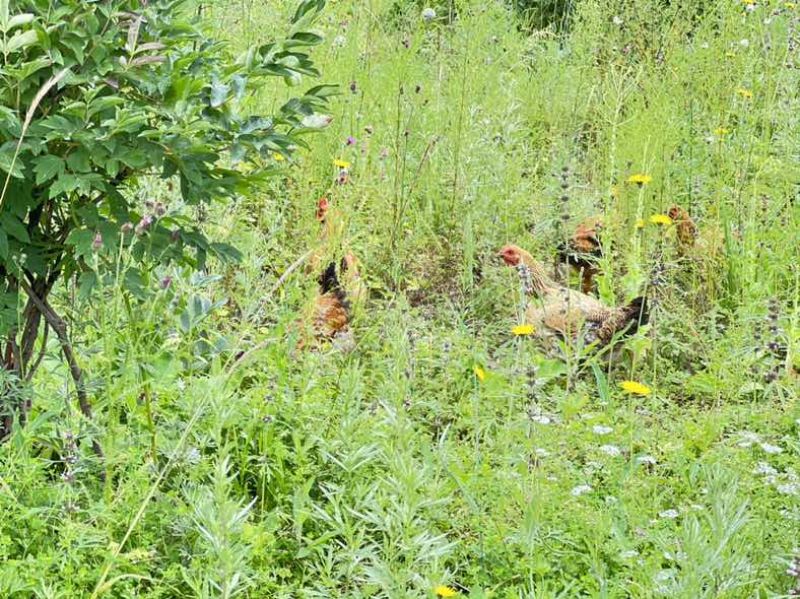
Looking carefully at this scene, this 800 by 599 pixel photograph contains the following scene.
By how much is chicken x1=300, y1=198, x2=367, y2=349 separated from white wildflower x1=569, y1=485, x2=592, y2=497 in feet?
3.69

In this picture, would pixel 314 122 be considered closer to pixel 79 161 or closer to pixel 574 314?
pixel 79 161

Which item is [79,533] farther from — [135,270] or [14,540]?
[135,270]

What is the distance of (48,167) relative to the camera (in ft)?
7.48

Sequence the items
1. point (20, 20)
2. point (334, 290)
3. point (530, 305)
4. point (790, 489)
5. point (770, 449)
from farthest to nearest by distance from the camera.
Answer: point (530, 305), point (334, 290), point (770, 449), point (790, 489), point (20, 20)

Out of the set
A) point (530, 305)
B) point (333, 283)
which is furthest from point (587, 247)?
point (333, 283)

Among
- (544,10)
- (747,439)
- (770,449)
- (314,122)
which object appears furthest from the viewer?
(544,10)

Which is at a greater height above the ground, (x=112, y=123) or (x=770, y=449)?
(x=112, y=123)

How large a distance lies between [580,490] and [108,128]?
1436 mm

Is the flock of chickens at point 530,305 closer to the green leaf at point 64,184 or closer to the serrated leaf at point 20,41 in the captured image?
the green leaf at point 64,184

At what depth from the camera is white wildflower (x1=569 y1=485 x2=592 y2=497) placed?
2678 mm

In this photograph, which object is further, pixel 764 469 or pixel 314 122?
pixel 764 469

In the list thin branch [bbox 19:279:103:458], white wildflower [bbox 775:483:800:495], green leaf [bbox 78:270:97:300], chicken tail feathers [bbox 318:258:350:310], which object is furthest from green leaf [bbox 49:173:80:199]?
white wildflower [bbox 775:483:800:495]

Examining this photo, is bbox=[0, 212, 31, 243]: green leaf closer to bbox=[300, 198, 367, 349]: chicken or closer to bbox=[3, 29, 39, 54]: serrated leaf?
bbox=[3, 29, 39, 54]: serrated leaf

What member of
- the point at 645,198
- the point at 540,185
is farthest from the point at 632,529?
the point at 540,185
